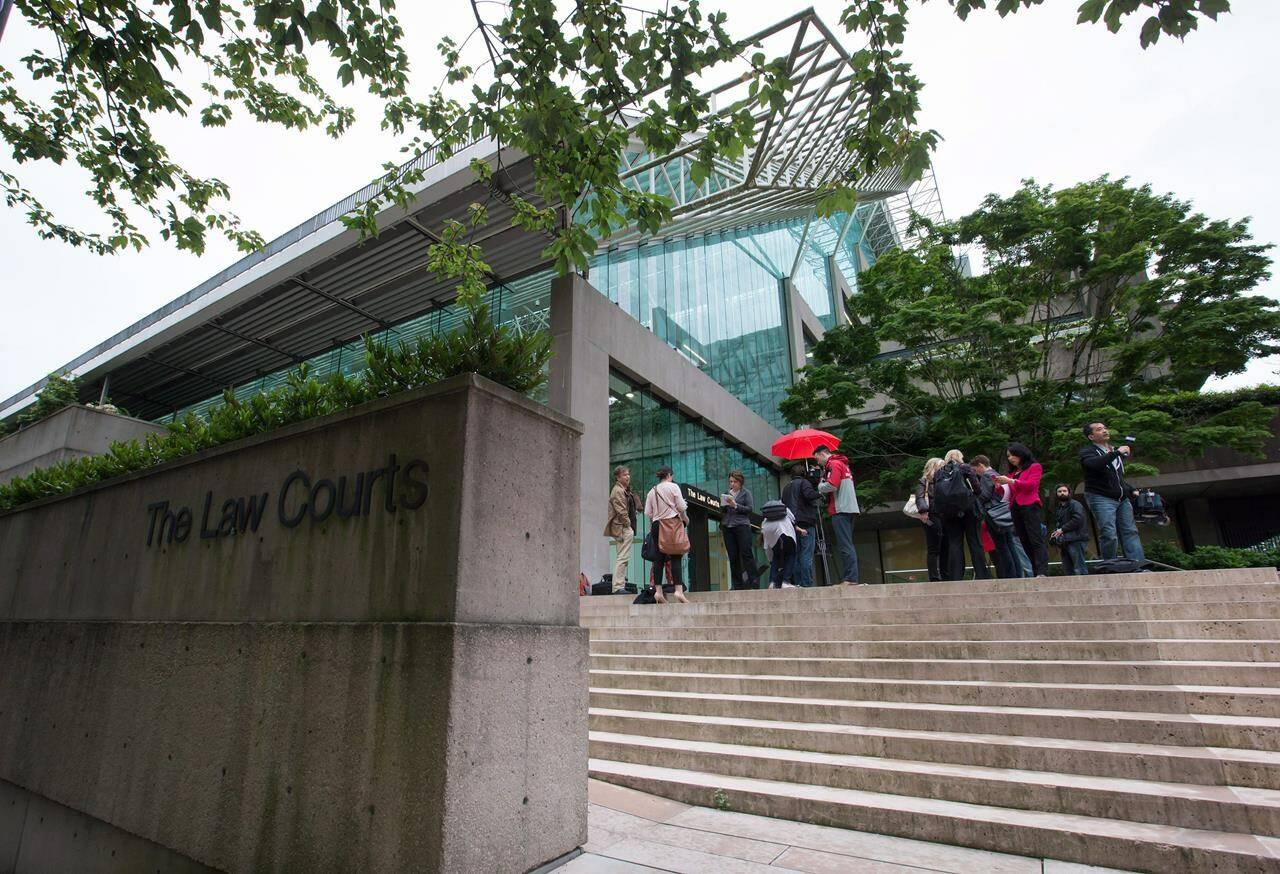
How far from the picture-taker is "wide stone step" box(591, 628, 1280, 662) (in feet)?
15.9

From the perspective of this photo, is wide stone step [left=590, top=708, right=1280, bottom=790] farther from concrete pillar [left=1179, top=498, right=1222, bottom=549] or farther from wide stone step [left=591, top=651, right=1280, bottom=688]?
concrete pillar [left=1179, top=498, right=1222, bottom=549]

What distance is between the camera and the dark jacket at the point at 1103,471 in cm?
744

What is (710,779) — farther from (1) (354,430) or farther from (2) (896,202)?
(2) (896,202)

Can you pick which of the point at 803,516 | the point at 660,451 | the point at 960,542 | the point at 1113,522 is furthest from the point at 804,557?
the point at 660,451

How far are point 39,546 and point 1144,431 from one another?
63.8 ft

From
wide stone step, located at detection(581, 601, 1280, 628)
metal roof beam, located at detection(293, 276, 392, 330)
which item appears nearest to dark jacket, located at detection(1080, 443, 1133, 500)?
wide stone step, located at detection(581, 601, 1280, 628)

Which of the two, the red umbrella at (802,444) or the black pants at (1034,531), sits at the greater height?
the red umbrella at (802,444)

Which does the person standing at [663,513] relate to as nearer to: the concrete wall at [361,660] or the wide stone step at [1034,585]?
the wide stone step at [1034,585]

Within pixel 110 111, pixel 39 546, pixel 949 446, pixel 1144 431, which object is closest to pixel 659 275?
pixel 949 446

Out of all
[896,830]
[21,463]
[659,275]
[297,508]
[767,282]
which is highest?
[767,282]

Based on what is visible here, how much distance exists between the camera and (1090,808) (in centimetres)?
335

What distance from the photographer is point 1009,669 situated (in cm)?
493

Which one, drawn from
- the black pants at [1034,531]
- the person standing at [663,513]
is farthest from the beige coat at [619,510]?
the black pants at [1034,531]

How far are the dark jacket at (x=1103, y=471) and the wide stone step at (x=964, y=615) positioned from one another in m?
2.02
